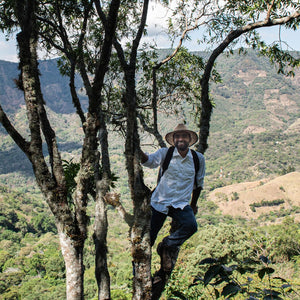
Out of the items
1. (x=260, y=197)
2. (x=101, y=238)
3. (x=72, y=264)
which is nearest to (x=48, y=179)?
(x=72, y=264)

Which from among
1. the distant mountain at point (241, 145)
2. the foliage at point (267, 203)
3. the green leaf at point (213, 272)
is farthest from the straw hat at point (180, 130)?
the distant mountain at point (241, 145)

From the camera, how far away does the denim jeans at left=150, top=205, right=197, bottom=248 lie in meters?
2.53

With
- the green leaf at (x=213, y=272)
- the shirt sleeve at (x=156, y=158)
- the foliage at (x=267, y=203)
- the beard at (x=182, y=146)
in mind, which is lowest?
the foliage at (x=267, y=203)

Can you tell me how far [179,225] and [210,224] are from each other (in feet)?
124

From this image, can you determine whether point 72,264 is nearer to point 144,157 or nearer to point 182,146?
point 144,157

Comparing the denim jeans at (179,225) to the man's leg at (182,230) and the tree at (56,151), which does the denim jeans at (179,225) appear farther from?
the tree at (56,151)

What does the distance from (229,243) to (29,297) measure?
66.6 ft

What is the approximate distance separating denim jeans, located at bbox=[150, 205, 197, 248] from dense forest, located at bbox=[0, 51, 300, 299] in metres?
0.35

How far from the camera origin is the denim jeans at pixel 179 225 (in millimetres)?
2533

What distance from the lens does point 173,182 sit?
107 inches

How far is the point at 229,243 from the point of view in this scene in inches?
647

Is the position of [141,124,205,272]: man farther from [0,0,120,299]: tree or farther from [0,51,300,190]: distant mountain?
[0,51,300,190]: distant mountain

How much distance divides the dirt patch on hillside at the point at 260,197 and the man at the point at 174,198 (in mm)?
83943

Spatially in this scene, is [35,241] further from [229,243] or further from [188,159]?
[188,159]
